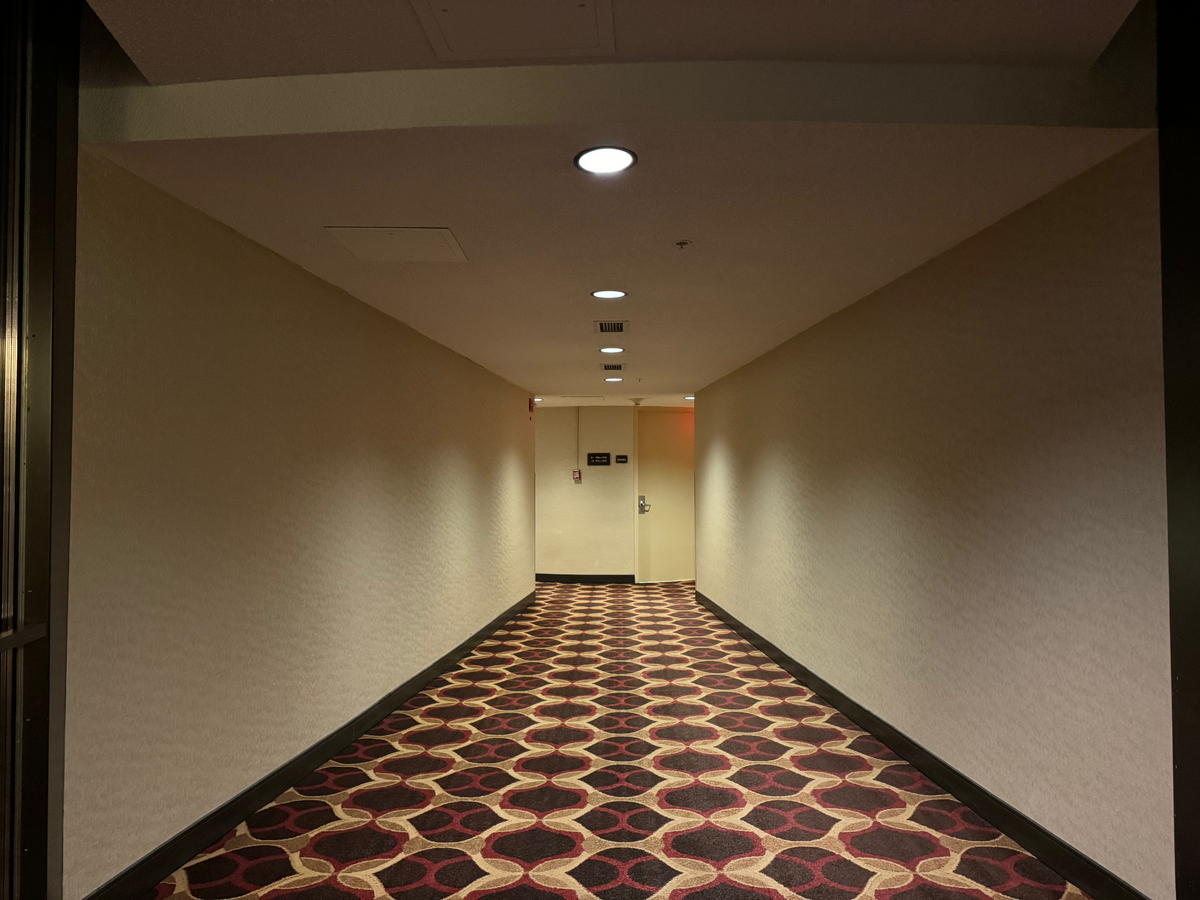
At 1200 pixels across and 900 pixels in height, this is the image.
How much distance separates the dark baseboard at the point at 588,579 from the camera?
11797 mm

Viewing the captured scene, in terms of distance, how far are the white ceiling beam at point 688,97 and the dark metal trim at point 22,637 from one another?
63.6 inches

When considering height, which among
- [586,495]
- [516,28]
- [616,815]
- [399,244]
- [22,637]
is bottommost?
[616,815]

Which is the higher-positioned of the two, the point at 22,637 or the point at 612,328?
the point at 612,328

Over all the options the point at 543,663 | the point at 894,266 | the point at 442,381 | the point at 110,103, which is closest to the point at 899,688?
the point at 894,266

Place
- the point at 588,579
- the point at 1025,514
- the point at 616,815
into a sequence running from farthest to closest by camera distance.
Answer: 1. the point at 588,579
2. the point at 616,815
3. the point at 1025,514

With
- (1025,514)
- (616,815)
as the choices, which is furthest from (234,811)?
(1025,514)

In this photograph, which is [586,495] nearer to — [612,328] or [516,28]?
[612,328]

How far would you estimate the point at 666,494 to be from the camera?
12.0 m

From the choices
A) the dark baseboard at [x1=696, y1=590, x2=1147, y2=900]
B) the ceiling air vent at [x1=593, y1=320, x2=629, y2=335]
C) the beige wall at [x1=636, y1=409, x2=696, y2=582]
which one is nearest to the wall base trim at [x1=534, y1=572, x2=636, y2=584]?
the beige wall at [x1=636, y1=409, x2=696, y2=582]

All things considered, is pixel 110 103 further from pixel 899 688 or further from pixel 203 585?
pixel 899 688

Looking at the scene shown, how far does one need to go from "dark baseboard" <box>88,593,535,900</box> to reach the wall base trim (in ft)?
21.4

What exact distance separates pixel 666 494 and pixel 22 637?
1019 cm

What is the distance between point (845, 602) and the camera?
4.95m

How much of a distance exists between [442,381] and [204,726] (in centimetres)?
357
